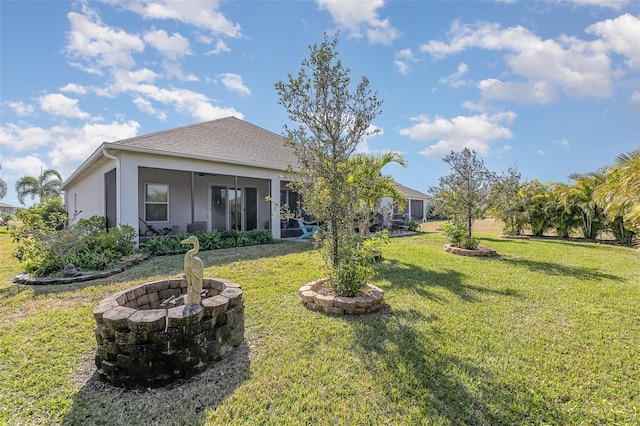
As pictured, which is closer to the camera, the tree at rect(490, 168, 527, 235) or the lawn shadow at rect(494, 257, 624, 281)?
the lawn shadow at rect(494, 257, 624, 281)

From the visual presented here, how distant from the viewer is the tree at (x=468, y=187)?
400 inches

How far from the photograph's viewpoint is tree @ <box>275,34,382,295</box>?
4.80 metres

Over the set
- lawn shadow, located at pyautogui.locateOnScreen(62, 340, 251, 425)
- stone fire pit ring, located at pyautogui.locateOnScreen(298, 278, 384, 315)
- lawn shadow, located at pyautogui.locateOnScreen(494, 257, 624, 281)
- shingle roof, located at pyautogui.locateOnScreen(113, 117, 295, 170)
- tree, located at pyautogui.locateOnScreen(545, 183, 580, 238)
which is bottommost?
lawn shadow, located at pyautogui.locateOnScreen(62, 340, 251, 425)

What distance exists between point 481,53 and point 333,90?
7.77 meters

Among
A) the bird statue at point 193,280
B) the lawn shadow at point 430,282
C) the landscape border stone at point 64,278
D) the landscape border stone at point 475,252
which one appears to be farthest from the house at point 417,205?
the bird statue at point 193,280

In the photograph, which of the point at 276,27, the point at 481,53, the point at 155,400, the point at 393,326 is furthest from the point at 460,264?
the point at 276,27

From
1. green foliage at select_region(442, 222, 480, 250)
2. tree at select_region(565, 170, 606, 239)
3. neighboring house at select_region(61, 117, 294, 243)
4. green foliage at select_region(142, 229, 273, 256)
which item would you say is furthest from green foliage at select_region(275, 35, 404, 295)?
tree at select_region(565, 170, 606, 239)

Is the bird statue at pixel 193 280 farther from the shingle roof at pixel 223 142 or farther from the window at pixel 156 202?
the window at pixel 156 202

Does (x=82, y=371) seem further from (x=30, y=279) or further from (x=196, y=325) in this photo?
(x=30, y=279)

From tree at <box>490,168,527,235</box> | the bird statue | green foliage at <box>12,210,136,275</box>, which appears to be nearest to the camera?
the bird statue

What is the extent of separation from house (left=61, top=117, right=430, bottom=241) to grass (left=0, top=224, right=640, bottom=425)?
472cm

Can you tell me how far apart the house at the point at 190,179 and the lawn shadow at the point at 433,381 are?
6.55m

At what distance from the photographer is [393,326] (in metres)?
3.98

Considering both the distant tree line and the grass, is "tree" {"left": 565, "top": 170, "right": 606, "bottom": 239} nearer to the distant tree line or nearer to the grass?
the distant tree line
